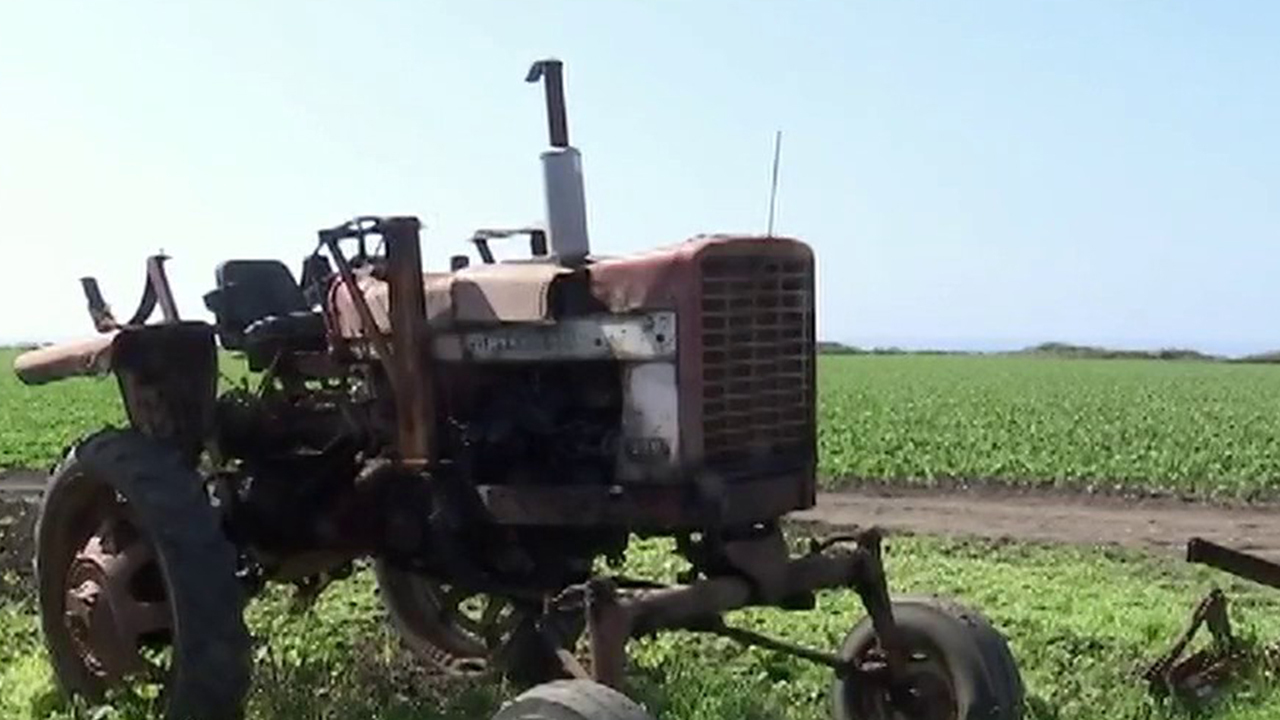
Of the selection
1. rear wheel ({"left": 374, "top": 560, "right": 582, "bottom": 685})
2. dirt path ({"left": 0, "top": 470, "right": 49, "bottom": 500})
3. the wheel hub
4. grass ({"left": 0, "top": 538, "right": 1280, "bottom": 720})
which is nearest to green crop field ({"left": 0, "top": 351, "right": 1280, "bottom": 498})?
dirt path ({"left": 0, "top": 470, "right": 49, "bottom": 500})

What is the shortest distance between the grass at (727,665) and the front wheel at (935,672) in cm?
57

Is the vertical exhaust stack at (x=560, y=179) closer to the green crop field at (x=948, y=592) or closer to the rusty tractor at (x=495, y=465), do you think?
the rusty tractor at (x=495, y=465)

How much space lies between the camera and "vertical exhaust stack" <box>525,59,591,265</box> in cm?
554

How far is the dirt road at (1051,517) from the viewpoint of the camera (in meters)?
14.5

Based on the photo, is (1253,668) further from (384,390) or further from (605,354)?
(384,390)

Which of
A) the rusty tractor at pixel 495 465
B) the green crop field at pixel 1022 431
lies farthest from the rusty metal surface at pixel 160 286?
the green crop field at pixel 1022 431

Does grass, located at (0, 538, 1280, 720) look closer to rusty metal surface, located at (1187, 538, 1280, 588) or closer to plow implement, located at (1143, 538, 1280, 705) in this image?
plow implement, located at (1143, 538, 1280, 705)

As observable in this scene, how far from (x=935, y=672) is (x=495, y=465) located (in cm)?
168

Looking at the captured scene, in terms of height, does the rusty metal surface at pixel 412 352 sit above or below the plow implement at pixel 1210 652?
above

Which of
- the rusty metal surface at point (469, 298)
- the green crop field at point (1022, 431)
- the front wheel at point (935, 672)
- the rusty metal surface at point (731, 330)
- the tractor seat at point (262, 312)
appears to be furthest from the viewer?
the green crop field at point (1022, 431)

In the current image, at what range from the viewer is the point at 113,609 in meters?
6.03

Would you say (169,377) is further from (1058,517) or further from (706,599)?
(1058,517)

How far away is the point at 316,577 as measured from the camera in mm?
7027

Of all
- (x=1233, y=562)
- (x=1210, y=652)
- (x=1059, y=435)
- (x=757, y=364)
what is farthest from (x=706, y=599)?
(x=1059, y=435)
